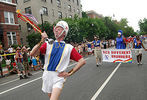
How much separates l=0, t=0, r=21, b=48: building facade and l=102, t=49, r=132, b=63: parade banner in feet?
54.7

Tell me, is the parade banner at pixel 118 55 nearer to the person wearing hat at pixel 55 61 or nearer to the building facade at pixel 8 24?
the person wearing hat at pixel 55 61

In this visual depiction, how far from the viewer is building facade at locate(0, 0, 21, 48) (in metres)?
23.1

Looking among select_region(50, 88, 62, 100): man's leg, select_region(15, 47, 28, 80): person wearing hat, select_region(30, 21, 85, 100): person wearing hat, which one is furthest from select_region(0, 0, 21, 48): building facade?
select_region(50, 88, 62, 100): man's leg

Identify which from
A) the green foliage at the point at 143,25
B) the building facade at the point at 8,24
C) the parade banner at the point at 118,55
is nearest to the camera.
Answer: the parade banner at the point at 118,55

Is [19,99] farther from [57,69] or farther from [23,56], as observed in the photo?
[23,56]

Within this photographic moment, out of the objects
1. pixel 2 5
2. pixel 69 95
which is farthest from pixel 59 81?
pixel 2 5

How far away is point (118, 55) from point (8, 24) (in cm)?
1866

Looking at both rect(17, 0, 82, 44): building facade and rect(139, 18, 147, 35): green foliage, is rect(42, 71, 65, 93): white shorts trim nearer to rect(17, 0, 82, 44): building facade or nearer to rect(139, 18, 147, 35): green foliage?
rect(17, 0, 82, 44): building facade

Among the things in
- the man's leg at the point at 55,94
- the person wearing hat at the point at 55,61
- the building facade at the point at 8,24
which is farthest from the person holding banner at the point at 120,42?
the building facade at the point at 8,24

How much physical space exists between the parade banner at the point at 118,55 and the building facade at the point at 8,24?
16.7 metres

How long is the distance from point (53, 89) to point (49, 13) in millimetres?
33075

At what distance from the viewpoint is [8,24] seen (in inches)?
941

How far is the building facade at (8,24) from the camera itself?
75.8 feet

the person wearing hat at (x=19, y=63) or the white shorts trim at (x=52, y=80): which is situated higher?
the white shorts trim at (x=52, y=80)
